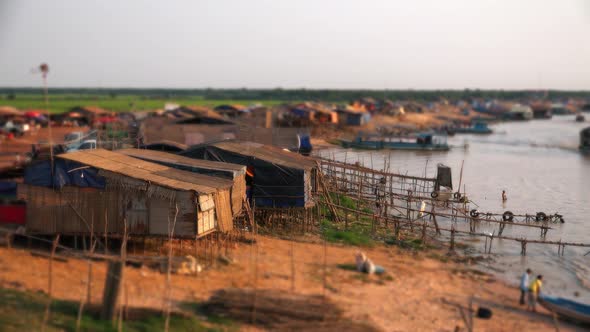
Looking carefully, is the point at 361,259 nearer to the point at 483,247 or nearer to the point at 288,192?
the point at 288,192

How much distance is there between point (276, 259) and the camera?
1296cm

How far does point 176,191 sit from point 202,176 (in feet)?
5.77

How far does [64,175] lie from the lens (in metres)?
11.8

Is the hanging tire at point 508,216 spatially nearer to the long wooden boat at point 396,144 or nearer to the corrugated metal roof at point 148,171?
the corrugated metal roof at point 148,171

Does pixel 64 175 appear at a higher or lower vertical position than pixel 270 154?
higher

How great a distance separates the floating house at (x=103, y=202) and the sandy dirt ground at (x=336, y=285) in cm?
89

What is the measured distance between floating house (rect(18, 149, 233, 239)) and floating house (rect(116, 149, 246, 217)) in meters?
2.01

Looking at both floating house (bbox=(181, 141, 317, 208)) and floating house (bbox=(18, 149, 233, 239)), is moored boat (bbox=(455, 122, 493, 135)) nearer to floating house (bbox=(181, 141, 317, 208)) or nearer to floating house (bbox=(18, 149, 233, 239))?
floating house (bbox=(181, 141, 317, 208))

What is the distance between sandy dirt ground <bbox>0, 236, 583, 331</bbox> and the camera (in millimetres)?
10141

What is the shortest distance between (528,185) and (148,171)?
22911mm

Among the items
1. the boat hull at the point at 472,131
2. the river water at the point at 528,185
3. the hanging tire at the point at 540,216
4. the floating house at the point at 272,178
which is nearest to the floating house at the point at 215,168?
the floating house at the point at 272,178

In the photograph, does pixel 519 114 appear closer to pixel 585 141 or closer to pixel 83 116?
pixel 585 141

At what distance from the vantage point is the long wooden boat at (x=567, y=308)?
11.1 m

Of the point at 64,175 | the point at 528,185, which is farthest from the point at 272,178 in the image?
the point at 528,185
